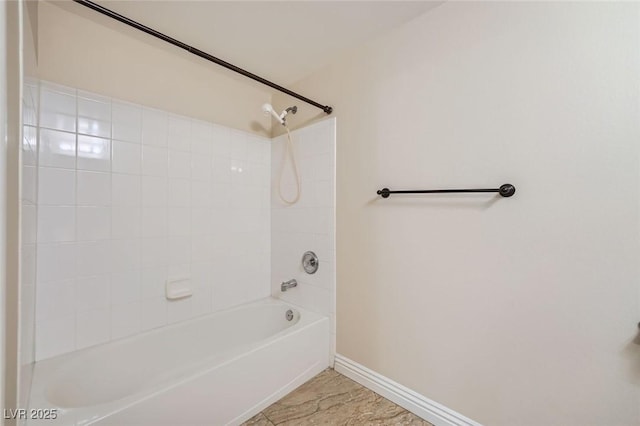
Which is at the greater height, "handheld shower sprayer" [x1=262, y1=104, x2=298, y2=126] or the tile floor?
"handheld shower sprayer" [x1=262, y1=104, x2=298, y2=126]

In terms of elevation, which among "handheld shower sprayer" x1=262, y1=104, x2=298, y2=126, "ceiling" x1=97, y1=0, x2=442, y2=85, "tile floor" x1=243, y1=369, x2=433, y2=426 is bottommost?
"tile floor" x1=243, y1=369, x2=433, y2=426

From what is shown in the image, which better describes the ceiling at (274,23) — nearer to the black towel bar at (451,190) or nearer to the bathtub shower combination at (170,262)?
the bathtub shower combination at (170,262)

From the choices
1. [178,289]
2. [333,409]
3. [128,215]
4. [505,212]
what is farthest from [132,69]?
[333,409]

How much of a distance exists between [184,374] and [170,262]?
28.9 inches

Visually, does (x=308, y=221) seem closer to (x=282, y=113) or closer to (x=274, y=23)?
(x=282, y=113)

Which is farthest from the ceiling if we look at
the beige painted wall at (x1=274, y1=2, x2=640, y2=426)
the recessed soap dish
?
the recessed soap dish

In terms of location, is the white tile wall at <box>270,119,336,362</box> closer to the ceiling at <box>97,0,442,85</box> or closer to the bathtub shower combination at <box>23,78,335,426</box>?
the bathtub shower combination at <box>23,78,335,426</box>

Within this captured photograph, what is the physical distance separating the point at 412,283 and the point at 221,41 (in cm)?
183

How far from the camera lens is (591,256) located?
3.00ft

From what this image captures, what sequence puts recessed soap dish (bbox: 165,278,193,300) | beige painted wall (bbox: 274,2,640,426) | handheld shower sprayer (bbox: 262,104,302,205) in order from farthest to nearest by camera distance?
handheld shower sprayer (bbox: 262,104,302,205) → recessed soap dish (bbox: 165,278,193,300) → beige painted wall (bbox: 274,2,640,426)

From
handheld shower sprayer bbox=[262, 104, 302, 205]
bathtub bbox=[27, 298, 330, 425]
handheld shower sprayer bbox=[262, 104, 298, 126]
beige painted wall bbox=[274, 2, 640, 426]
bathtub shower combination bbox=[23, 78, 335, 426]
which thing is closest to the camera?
beige painted wall bbox=[274, 2, 640, 426]

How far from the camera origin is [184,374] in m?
1.15

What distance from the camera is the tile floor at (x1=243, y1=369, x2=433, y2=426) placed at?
4.22 ft

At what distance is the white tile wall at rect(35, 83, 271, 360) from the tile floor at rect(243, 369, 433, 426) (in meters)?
0.82
